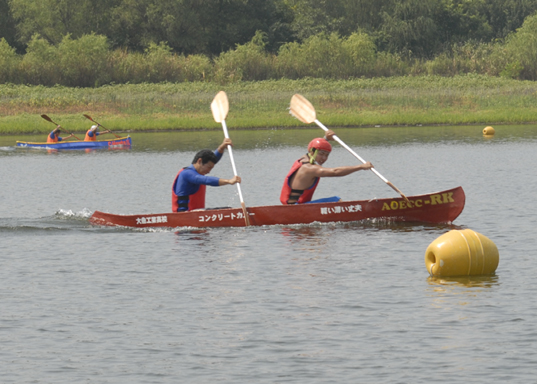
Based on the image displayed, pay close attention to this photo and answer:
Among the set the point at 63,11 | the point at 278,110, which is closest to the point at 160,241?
the point at 278,110

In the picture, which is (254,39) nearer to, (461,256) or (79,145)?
(79,145)

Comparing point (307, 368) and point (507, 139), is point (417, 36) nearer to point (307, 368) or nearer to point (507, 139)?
point (507, 139)

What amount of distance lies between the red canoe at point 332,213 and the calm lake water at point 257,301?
0.73 feet

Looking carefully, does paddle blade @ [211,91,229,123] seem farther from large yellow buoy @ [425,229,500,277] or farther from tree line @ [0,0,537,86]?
tree line @ [0,0,537,86]

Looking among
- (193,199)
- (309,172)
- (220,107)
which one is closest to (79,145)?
(220,107)

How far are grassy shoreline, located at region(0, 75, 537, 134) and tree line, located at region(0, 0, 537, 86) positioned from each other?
19.7 ft

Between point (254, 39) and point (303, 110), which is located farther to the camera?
point (254, 39)

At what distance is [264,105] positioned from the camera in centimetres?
6006

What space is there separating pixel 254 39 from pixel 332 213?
65231 mm

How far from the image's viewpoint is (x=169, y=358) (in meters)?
11.1

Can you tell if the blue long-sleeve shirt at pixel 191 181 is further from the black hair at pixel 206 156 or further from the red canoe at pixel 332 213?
the red canoe at pixel 332 213

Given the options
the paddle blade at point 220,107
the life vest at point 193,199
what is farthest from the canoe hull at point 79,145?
the life vest at point 193,199

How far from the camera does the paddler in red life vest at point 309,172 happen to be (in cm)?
1959

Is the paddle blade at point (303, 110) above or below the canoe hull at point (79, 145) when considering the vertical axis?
→ below
